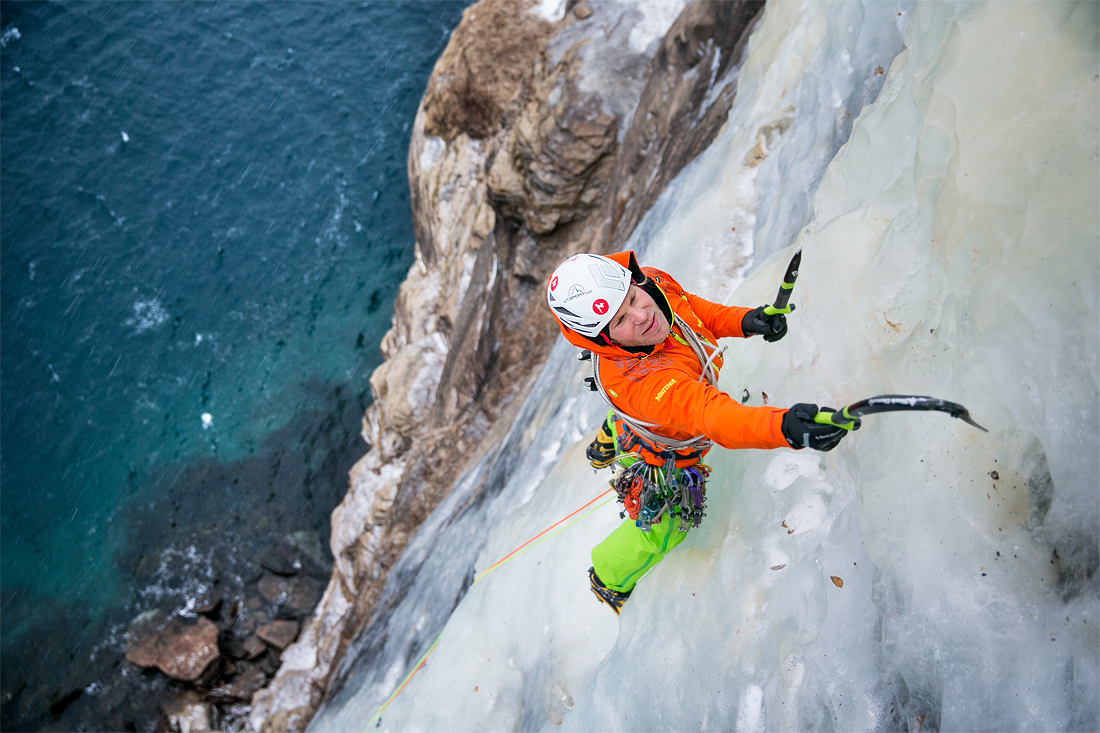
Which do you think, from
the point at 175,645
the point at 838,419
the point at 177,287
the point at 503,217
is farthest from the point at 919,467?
the point at 177,287

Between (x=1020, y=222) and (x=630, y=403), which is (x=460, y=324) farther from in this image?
(x=1020, y=222)

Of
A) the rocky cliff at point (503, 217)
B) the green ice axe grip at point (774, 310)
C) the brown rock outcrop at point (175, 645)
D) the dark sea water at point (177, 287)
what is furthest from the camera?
the dark sea water at point (177, 287)

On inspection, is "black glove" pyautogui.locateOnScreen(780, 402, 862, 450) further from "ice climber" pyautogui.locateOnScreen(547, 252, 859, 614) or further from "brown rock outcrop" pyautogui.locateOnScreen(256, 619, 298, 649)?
"brown rock outcrop" pyautogui.locateOnScreen(256, 619, 298, 649)

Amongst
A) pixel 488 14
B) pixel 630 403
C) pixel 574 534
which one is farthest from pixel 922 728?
pixel 488 14

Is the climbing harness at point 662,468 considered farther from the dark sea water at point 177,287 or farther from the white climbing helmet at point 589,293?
the dark sea water at point 177,287

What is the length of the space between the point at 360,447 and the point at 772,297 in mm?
12191

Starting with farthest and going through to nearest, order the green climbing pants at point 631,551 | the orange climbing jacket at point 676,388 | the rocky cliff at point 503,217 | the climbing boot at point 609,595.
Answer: the rocky cliff at point 503,217 → the climbing boot at point 609,595 → the green climbing pants at point 631,551 → the orange climbing jacket at point 676,388

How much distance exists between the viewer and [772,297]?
148 inches

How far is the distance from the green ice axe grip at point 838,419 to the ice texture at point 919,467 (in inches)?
25.9

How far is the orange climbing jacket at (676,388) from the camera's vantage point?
2.37 meters

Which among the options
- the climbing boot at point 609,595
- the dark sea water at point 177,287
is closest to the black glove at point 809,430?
the climbing boot at point 609,595

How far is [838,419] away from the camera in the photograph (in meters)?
2.10

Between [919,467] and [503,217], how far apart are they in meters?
8.89

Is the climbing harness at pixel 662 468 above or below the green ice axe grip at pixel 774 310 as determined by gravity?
below
